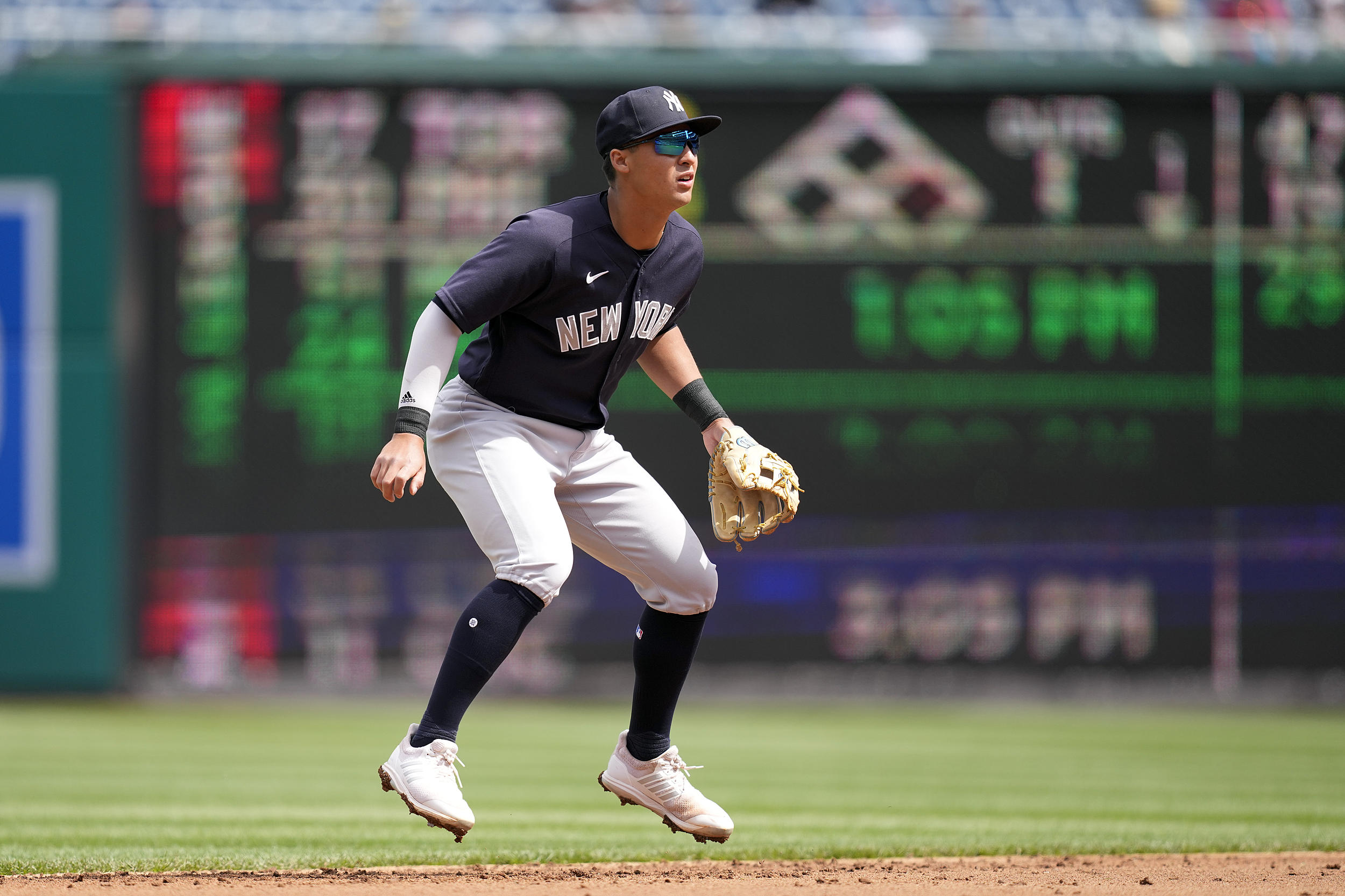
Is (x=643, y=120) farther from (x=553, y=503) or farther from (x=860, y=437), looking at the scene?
(x=860, y=437)

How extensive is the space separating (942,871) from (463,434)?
5.03 ft

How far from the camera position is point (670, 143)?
11.5 feet

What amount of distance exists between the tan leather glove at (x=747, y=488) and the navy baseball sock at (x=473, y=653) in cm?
58

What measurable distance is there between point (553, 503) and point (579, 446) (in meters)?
0.22

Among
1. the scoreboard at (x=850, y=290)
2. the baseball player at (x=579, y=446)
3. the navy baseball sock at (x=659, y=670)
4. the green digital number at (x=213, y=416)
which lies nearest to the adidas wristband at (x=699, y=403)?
the baseball player at (x=579, y=446)

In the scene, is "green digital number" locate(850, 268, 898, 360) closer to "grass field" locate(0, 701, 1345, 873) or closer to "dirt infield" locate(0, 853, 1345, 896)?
"grass field" locate(0, 701, 1345, 873)

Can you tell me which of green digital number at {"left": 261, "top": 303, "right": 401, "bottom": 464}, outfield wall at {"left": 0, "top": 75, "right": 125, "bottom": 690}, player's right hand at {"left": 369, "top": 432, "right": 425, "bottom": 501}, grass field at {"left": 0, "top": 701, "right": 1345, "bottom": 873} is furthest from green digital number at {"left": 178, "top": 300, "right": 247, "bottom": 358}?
player's right hand at {"left": 369, "top": 432, "right": 425, "bottom": 501}

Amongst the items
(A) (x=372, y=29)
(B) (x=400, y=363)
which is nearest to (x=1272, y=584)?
(B) (x=400, y=363)

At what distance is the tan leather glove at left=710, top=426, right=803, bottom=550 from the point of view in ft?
→ 12.3

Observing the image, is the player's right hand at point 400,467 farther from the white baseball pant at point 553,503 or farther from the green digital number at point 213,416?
the green digital number at point 213,416

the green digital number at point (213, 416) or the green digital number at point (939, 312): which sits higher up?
the green digital number at point (939, 312)

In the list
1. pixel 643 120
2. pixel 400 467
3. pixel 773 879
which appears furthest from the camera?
pixel 773 879

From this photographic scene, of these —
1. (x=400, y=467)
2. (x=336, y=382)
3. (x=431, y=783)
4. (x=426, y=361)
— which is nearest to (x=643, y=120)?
(x=426, y=361)

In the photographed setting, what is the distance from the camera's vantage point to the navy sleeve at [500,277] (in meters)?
3.35
